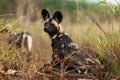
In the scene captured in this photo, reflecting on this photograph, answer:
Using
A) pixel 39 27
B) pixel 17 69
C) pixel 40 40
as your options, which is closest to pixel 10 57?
pixel 17 69

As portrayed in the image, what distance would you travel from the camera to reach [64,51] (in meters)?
7.80

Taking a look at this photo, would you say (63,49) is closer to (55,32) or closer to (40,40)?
(55,32)

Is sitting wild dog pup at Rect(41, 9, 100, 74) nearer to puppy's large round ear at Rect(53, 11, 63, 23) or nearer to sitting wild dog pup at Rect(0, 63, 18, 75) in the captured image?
puppy's large round ear at Rect(53, 11, 63, 23)

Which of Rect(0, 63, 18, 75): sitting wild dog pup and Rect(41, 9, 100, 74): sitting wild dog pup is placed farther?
Rect(41, 9, 100, 74): sitting wild dog pup

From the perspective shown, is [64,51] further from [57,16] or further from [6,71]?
[6,71]

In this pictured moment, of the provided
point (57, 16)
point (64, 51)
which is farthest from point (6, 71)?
point (57, 16)

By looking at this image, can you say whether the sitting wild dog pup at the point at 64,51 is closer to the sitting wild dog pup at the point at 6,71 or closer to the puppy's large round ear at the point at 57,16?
the puppy's large round ear at the point at 57,16

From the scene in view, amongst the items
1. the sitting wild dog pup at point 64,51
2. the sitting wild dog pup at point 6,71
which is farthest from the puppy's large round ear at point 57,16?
the sitting wild dog pup at point 6,71

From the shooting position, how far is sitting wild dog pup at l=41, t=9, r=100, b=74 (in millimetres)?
7371

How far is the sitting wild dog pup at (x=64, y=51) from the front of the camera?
7371 millimetres

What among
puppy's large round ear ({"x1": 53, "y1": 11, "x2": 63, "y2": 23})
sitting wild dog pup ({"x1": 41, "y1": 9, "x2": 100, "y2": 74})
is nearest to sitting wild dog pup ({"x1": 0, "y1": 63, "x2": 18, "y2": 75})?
sitting wild dog pup ({"x1": 41, "y1": 9, "x2": 100, "y2": 74})

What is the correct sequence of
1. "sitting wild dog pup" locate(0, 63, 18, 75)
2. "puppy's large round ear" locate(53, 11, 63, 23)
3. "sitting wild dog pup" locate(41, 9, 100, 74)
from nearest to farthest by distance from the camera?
"sitting wild dog pup" locate(0, 63, 18, 75)
"sitting wild dog pup" locate(41, 9, 100, 74)
"puppy's large round ear" locate(53, 11, 63, 23)

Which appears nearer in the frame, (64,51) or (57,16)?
(64,51)

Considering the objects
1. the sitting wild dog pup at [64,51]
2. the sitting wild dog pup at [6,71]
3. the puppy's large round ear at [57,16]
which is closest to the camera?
the sitting wild dog pup at [6,71]
